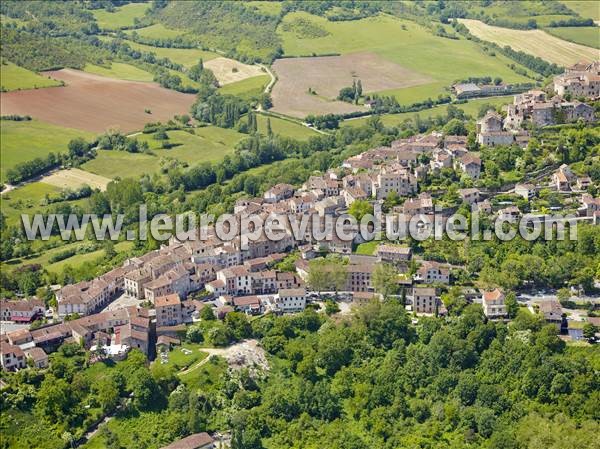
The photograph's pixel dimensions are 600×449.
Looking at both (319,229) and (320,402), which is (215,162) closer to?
(319,229)

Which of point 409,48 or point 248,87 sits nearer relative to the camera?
point 248,87

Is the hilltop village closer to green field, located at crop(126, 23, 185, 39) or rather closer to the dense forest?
the dense forest

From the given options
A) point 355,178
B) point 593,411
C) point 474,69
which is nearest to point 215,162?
point 355,178

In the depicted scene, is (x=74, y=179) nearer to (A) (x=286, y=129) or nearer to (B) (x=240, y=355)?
(A) (x=286, y=129)

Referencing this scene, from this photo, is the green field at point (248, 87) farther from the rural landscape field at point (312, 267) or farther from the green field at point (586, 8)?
the green field at point (586, 8)

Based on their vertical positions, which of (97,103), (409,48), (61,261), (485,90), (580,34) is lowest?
(61,261)

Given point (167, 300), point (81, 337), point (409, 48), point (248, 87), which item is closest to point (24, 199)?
point (167, 300)
